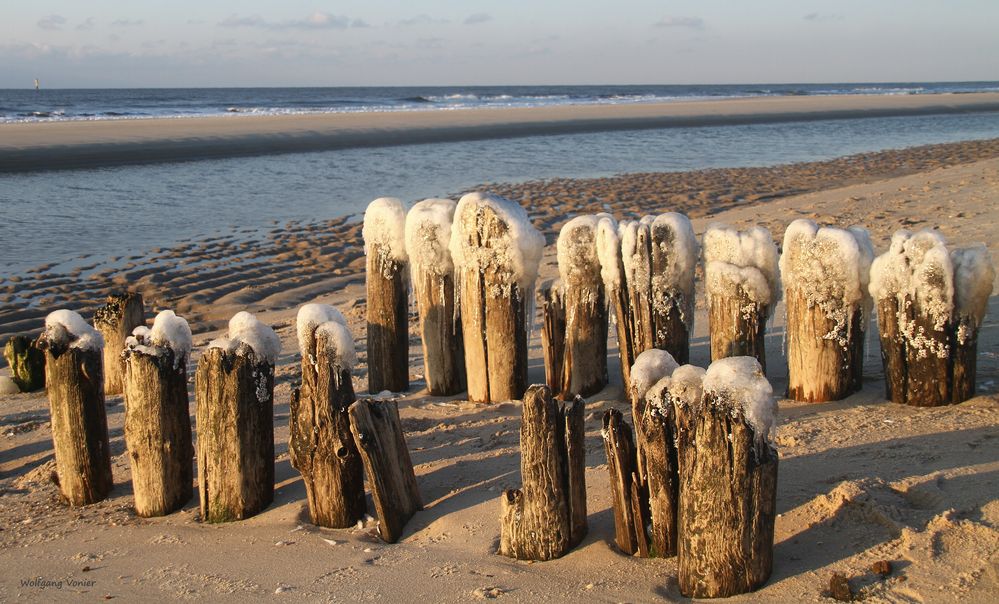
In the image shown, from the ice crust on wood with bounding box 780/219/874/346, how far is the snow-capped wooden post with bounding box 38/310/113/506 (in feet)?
12.2

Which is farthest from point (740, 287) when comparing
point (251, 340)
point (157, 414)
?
point (157, 414)

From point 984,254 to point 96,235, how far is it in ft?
38.2

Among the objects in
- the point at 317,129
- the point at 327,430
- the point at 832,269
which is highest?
the point at 317,129

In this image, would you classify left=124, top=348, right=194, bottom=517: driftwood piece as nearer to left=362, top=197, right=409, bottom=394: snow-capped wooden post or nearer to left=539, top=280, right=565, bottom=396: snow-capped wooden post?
left=362, top=197, right=409, bottom=394: snow-capped wooden post

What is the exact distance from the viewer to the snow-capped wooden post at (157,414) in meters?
4.40

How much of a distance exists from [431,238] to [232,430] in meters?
1.77

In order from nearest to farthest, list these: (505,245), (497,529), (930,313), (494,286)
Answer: (497,529) < (930,313) < (505,245) < (494,286)

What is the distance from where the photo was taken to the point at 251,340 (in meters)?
4.25

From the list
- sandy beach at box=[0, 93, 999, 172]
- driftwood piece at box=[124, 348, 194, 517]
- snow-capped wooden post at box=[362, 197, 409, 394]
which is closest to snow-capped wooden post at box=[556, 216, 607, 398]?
snow-capped wooden post at box=[362, 197, 409, 394]

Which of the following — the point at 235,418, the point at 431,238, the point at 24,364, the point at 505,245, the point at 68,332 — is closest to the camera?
the point at 235,418

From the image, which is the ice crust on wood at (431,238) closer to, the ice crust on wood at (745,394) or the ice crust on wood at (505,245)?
the ice crust on wood at (505,245)

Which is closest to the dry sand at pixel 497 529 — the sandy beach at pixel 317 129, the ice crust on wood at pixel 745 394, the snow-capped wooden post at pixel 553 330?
the snow-capped wooden post at pixel 553 330

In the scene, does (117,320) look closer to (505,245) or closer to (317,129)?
(505,245)

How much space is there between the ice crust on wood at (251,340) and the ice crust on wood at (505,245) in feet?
4.53
